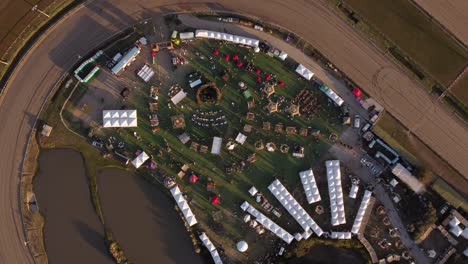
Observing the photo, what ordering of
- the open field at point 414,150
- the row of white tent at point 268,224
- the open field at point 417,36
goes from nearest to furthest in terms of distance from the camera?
the open field at point 414,150 < the open field at point 417,36 < the row of white tent at point 268,224

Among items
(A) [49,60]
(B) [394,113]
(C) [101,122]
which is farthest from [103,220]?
(B) [394,113]

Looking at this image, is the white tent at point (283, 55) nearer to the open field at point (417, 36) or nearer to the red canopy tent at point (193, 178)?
the open field at point (417, 36)

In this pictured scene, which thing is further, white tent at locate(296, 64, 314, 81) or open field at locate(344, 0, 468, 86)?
white tent at locate(296, 64, 314, 81)

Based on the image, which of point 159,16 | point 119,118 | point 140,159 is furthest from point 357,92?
point 119,118

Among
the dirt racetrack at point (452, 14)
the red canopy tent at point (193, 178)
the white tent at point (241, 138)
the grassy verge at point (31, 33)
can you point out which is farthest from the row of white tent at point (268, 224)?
the grassy verge at point (31, 33)

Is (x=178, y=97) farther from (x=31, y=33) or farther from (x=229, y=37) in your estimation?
(x=31, y=33)

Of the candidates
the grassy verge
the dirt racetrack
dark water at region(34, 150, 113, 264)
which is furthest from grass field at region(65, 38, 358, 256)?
the dirt racetrack

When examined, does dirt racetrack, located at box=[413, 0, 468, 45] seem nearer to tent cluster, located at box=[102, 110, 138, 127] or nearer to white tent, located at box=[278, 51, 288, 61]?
white tent, located at box=[278, 51, 288, 61]

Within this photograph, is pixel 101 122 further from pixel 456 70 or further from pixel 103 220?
pixel 456 70
